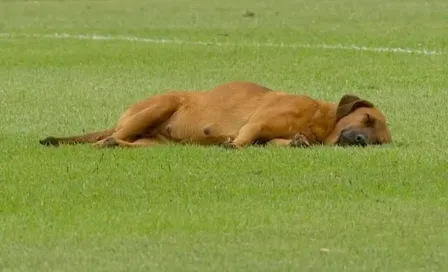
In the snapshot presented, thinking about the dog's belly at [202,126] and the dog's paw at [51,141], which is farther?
the dog's belly at [202,126]

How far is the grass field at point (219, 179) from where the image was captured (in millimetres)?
8188

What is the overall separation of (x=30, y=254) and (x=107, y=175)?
2.53 m

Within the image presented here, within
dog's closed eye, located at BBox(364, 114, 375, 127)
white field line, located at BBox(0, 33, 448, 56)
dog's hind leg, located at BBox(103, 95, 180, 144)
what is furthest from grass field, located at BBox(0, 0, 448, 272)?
dog's hind leg, located at BBox(103, 95, 180, 144)

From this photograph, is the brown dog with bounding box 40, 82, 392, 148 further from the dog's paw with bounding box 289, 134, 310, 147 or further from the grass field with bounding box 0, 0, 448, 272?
the grass field with bounding box 0, 0, 448, 272

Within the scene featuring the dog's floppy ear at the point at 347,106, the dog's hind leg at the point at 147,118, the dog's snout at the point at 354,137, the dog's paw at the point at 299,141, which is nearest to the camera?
the dog's paw at the point at 299,141

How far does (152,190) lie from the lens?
10094 mm

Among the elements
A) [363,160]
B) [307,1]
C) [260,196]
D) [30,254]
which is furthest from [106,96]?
[307,1]

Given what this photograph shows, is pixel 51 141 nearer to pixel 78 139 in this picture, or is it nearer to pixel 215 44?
pixel 78 139

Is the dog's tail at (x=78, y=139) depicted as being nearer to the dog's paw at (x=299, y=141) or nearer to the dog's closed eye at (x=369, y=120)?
the dog's paw at (x=299, y=141)

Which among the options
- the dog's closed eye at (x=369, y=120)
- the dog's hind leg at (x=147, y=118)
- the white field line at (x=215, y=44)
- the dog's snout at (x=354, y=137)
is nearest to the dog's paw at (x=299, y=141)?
the dog's snout at (x=354, y=137)

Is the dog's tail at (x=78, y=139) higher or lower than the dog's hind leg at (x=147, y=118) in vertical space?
lower

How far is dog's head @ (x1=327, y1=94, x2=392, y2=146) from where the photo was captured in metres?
12.0

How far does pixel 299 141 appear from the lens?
1181 centimetres

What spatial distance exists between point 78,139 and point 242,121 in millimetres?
1263
